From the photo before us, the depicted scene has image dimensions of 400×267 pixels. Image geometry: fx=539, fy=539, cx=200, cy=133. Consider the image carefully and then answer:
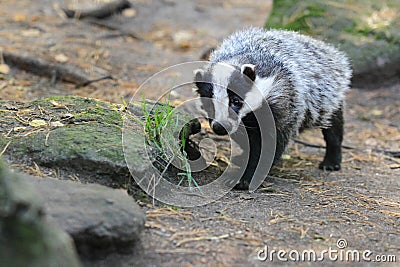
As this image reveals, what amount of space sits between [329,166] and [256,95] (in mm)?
1825

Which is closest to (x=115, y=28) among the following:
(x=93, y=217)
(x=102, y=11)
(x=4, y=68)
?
(x=102, y=11)

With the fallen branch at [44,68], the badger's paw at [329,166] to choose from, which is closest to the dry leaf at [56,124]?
the fallen branch at [44,68]

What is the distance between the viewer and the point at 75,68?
7574 millimetres

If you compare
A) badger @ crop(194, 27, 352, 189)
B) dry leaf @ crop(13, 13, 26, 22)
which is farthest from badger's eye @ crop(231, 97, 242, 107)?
dry leaf @ crop(13, 13, 26, 22)

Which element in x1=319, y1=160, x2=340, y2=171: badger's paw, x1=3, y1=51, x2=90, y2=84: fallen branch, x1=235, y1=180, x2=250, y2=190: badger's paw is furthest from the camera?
x1=3, y1=51, x2=90, y2=84: fallen branch

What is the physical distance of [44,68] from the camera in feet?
24.5

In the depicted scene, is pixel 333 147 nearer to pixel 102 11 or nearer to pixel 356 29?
pixel 356 29

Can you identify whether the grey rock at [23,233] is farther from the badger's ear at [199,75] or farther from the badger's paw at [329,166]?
the badger's paw at [329,166]

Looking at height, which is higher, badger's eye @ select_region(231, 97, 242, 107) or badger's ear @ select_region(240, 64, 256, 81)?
badger's ear @ select_region(240, 64, 256, 81)

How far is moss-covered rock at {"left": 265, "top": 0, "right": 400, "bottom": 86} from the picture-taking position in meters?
8.75

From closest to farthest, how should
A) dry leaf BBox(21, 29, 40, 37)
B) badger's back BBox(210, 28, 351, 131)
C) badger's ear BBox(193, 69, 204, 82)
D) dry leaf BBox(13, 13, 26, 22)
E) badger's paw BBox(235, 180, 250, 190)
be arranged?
1. badger's paw BBox(235, 180, 250, 190)
2. badger's ear BBox(193, 69, 204, 82)
3. badger's back BBox(210, 28, 351, 131)
4. dry leaf BBox(21, 29, 40, 37)
5. dry leaf BBox(13, 13, 26, 22)

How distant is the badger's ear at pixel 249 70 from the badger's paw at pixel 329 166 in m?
1.93

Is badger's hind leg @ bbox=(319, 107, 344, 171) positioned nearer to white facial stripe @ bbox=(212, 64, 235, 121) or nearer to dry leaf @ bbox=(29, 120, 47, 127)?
white facial stripe @ bbox=(212, 64, 235, 121)

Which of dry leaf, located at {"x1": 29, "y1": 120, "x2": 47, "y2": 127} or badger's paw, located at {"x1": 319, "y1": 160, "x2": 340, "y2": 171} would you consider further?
badger's paw, located at {"x1": 319, "y1": 160, "x2": 340, "y2": 171}
